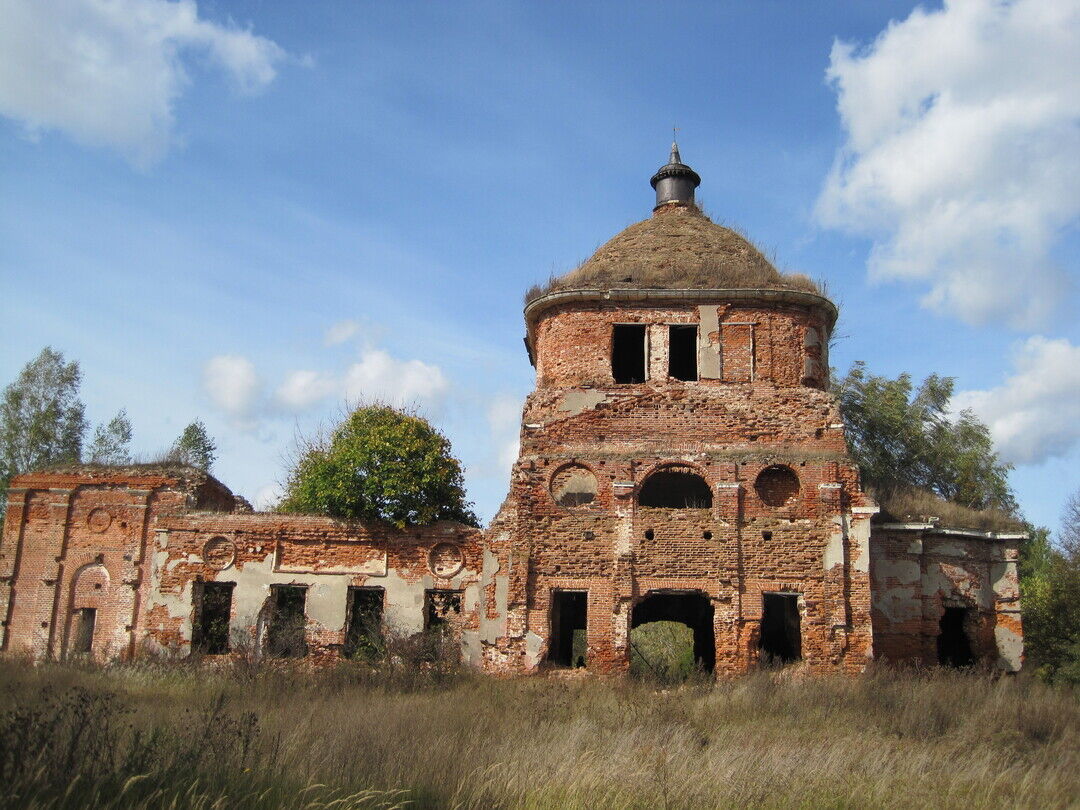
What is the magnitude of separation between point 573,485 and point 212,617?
8764 mm

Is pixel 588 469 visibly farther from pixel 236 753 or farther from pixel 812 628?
pixel 236 753

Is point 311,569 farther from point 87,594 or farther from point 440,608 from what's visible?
point 87,594

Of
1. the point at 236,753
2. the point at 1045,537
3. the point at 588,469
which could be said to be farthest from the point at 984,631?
the point at 1045,537

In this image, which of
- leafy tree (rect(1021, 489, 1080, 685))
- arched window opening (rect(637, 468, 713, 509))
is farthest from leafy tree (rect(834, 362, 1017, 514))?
arched window opening (rect(637, 468, 713, 509))

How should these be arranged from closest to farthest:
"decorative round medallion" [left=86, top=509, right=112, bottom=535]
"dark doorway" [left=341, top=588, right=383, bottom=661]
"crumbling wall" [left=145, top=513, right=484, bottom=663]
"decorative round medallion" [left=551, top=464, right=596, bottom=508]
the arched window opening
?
"decorative round medallion" [left=551, top=464, right=596, bottom=508] < "dark doorway" [left=341, top=588, right=383, bottom=661] < "crumbling wall" [left=145, top=513, right=484, bottom=663] < the arched window opening < "decorative round medallion" [left=86, top=509, right=112, bottom=535]

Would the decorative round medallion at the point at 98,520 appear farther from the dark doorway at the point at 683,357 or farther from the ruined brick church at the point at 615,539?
the dark doorway at the point at 683,357

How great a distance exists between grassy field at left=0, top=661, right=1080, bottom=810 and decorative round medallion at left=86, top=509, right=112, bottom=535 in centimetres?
522

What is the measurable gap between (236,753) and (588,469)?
1027 centimetres

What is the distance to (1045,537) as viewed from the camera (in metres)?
35.7

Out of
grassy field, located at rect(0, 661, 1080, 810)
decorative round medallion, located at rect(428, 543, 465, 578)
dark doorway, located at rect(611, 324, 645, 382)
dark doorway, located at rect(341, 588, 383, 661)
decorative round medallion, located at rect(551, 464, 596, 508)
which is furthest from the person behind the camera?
dark doorway, located at rect(611, 324, 645, 382)

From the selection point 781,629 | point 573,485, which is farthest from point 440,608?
point 781,629

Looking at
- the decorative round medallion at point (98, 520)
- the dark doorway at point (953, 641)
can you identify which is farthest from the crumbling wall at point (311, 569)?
the dark doorway at point (953, 641)

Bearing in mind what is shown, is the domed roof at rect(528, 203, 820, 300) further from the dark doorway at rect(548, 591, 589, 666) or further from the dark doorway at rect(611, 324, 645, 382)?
the dark doorway at rect(548, 591, 589, 666)

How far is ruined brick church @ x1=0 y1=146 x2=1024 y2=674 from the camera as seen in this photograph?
51.4ft
